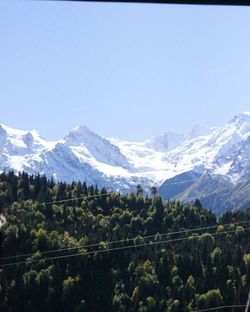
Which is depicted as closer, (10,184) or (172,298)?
(172,298)

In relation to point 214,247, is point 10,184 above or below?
above

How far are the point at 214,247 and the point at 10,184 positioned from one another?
1828 inches

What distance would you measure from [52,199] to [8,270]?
43.9 metres

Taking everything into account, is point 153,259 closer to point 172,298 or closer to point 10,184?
point 172,298

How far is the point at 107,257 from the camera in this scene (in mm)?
133125

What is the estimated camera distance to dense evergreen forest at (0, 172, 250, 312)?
116m

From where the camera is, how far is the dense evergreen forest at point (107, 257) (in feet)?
380

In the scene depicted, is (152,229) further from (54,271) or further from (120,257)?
(54,271)

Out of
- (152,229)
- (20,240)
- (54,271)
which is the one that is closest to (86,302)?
(54,271)

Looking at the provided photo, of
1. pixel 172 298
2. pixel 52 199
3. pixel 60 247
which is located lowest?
pixel 172 298

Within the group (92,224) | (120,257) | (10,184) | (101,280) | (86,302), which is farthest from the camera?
(10,184)

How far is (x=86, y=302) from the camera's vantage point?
11806 centimetres

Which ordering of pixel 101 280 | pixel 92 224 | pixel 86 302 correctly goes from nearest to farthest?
pixel 86 302 < pixel 101 280 < pixel 92 224

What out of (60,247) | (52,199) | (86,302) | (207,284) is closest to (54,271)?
(86,302)
